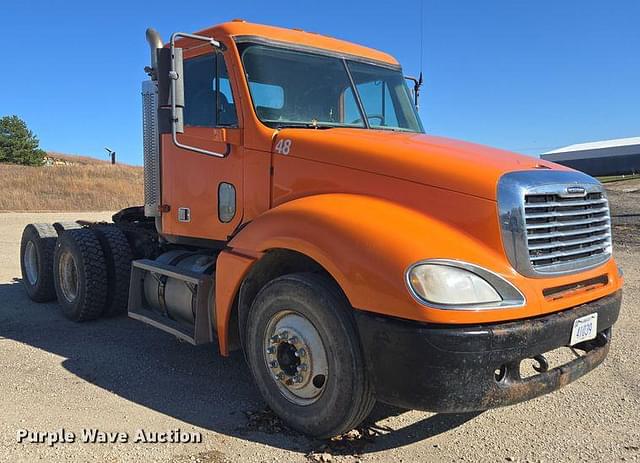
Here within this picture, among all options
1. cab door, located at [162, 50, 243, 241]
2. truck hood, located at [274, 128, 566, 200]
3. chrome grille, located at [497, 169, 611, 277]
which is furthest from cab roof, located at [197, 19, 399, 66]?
chrome grille, located at [497, 169, 611, 277]

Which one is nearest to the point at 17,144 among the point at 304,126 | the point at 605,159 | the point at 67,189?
the point at 67,189

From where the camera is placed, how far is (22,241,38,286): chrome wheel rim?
7570mm

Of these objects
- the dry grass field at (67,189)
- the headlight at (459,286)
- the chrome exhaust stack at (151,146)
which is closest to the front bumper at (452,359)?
the headlight at (459,286)

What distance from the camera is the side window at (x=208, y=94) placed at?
4375 millimetres

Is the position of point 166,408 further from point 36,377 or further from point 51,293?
point 51,293

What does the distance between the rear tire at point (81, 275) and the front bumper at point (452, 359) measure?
4.02 m

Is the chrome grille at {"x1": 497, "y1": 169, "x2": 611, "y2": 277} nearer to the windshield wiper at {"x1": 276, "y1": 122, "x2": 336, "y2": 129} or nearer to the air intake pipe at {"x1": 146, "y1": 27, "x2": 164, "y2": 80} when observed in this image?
the windshield wiper at {"x1": 276, "y1": 122, "x2": 336, "y2": 129}

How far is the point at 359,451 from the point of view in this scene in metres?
3.31

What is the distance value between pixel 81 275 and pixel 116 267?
0.38m

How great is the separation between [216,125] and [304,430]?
8.01ft

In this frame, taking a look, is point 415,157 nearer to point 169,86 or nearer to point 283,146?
point 283,146

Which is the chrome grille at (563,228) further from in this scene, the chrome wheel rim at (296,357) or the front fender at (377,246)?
the chrome wheel rim at (296,357)

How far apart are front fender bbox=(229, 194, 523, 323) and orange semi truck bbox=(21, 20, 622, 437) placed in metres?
0.01

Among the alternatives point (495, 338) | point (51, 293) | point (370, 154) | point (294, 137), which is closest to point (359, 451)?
point (495, 338)
